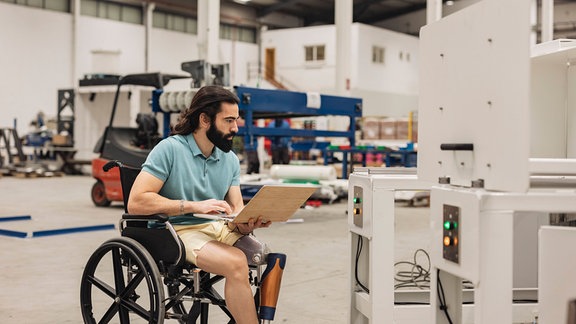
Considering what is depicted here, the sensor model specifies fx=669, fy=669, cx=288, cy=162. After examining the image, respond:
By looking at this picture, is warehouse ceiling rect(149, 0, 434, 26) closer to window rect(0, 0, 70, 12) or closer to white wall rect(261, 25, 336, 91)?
white wall rect(261, 25, 336, 91)

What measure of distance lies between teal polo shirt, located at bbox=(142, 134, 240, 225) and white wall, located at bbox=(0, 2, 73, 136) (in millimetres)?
20506

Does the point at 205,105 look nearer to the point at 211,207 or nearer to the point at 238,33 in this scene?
the point at 211,207

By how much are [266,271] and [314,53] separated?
25.9 meters

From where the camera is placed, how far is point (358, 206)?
3.41 metres

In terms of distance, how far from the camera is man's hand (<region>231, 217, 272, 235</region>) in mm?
3143

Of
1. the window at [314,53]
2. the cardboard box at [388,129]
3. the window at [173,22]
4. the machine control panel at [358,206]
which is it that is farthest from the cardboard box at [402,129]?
the machine control panel at [358,206]

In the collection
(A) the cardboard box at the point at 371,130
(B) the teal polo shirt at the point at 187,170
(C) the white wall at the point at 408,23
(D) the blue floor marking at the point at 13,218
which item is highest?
(C) the white wall at the point at 408,23

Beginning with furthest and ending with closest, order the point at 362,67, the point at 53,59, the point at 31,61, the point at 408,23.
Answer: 1. the point at 408,23
2. the point at 362,67
3. the point at 53,59
4. the point at 31,61

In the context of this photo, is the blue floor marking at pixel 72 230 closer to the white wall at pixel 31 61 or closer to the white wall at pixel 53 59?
the white wall at pixel 53 59

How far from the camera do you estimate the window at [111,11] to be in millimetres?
24906

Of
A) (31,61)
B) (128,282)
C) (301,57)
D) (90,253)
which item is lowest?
(90,253)

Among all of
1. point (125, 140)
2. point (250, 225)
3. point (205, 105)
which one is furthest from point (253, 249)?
point (125, 140)

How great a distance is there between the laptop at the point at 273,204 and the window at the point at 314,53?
25538mm

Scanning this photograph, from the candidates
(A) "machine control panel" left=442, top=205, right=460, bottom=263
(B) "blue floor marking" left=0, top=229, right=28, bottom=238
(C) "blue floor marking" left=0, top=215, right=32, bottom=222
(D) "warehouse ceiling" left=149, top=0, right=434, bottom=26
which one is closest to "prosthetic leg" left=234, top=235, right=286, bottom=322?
(A) "machine control panel" left=442, top=205, right=460, bottom=263
